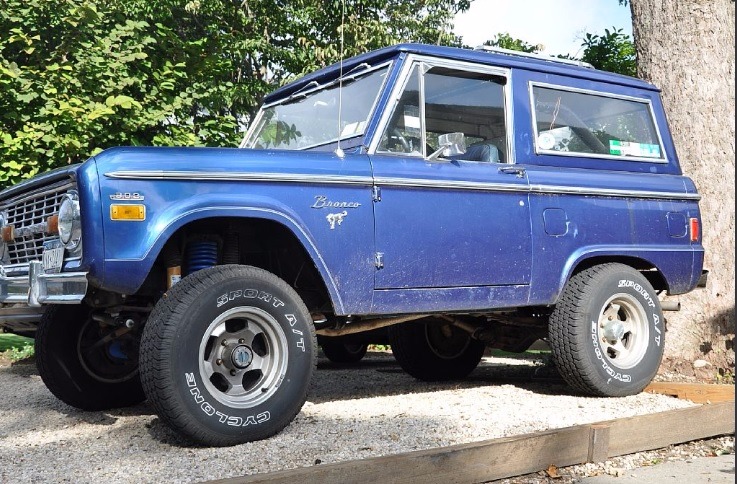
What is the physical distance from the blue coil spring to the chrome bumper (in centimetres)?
67

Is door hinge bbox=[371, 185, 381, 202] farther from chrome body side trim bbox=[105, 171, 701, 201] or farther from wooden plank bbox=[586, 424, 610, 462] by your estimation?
wooden plank bbox=[586, 424, 610, 462]

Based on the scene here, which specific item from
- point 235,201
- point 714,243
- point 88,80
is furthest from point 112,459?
point 88,80

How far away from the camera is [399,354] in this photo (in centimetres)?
675

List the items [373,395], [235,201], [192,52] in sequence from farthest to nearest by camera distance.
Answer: [192,52], [373,395], [235,201]

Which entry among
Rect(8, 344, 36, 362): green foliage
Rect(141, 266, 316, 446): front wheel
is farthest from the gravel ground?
Rect(8, 344, 36, 362): green foliage

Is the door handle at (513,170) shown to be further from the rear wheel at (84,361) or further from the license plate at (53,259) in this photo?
the license plate at (53,259)

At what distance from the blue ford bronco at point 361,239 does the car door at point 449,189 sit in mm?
13

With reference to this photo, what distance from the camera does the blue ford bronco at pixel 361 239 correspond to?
4.18m

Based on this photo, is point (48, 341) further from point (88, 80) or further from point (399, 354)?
point (88, 80)

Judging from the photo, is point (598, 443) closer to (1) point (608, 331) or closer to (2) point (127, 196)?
(1) point (608, 331)

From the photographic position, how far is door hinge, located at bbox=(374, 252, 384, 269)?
4793mm

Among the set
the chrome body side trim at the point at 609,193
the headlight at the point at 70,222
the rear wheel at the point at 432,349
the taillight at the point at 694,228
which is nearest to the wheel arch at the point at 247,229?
the headlight at the point at 70,222

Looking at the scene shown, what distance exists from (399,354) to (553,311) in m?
1.56

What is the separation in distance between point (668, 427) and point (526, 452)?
1.16m
